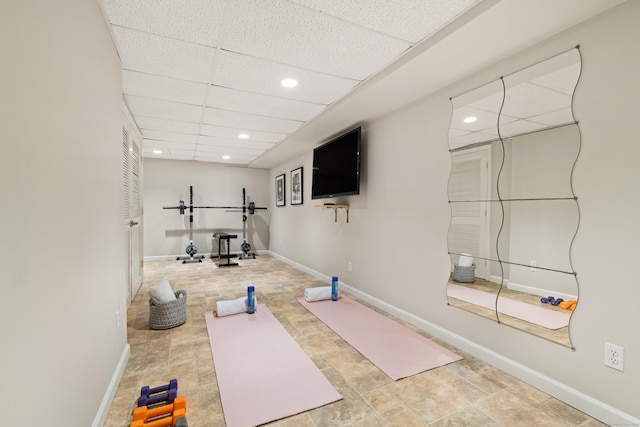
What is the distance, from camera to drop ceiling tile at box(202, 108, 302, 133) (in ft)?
11.5

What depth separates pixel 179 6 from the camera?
1682mm

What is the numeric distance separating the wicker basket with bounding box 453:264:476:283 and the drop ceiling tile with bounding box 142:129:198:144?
414 cm

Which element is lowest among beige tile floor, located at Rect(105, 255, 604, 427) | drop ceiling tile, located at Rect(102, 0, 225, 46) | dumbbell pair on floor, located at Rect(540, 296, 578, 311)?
beige tile floor, located at Rect(105, 255, 604, 427)

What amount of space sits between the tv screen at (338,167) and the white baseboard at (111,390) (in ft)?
8.97

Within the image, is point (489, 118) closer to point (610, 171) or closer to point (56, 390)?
point (610, 171)

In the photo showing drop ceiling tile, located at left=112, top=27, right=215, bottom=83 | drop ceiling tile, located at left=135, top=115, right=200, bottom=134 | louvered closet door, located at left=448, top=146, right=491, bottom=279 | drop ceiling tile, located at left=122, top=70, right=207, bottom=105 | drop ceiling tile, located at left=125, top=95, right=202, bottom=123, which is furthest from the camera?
drop ceiling tile, located at left=135, top=115, right=200, bottom=134

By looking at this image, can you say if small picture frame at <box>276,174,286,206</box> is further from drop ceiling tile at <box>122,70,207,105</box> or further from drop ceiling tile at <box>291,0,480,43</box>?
drop ceiling tile at <box>291,0,480,43</box>

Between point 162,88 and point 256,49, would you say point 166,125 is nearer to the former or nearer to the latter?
point 162,88

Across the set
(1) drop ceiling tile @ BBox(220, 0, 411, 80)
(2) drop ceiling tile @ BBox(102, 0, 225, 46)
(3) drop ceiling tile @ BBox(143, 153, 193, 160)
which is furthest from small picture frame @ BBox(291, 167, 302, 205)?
(2) drop ceiling tile @ BBox(102, 0, 225, 46)

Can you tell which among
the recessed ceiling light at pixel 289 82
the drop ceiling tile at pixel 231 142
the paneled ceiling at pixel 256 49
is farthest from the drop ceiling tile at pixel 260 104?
the drop ceiling tile at pixel 231 142

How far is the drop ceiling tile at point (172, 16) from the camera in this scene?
1659 millimetres

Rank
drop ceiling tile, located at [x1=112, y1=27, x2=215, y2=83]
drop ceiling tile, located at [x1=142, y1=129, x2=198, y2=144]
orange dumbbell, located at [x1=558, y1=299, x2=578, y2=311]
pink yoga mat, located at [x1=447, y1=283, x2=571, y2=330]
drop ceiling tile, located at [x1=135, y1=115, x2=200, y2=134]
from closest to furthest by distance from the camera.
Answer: orange dumbbell, located at [x1=558, y1=299, x2=578, y2=311], pink yoga mat, located at [x1=447, y1=283, x2=571, y2=330], drop ceiling tile, located at [x1=112, y1=27, x2=215, y2=83], drop ceiling tile, located at [x1=135, y1=115, x2=200, y2=134], drop ceiling tile, located at [x1=142, y1=129, x2=198, y2=144]

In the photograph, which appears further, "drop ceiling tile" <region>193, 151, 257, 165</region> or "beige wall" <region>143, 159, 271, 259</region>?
"beige wall" <region>143, 159, 271, 259</region>

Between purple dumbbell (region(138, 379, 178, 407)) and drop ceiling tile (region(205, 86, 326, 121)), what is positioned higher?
drop ceiling tile (region(205, 86, 326, 121))
